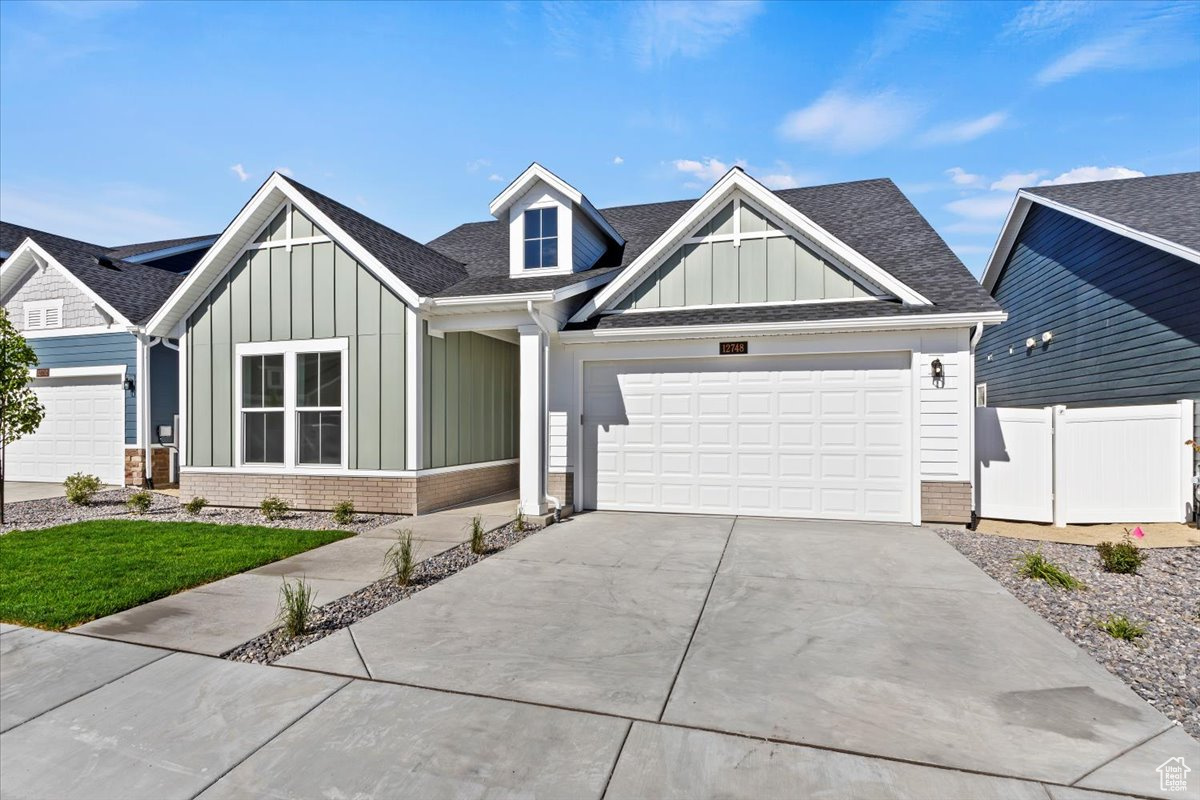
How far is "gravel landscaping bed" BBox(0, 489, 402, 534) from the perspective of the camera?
8.91m

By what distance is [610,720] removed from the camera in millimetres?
3229

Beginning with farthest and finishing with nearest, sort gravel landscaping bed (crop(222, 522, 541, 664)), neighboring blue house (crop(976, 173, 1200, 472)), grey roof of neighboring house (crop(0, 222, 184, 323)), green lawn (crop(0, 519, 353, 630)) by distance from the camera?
grey roof of neighboring house (crop(0, 222, 184, 323)) → neighboring blue house (crop(976, 173, 1200, 472)) → green lawn (crop(0, 519, 353, 630)) → gravel landscaping bed (crop(222, 522, 541, 664))

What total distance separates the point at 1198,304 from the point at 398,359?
1218cm

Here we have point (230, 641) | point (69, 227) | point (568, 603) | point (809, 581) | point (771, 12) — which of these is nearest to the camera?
point (230, 641)

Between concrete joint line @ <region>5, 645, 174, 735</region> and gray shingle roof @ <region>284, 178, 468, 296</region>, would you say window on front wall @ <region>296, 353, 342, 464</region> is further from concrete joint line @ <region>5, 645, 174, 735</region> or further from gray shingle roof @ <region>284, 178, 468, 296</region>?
concrete joint line @ <region>5, 645, 174, 735</region>

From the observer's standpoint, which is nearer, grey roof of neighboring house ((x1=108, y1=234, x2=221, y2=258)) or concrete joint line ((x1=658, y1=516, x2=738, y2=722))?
concrete joint line ((x1=658, y1=516, x2=738, y2=722))

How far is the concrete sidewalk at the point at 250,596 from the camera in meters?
4.48

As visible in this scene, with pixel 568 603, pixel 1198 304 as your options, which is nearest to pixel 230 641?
pixel 568 603

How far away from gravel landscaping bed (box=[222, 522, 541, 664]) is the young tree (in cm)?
739

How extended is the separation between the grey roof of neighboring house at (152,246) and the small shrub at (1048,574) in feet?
78.4

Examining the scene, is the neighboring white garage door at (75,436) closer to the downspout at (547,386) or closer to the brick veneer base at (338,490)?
the brick veneer base at (338,490)

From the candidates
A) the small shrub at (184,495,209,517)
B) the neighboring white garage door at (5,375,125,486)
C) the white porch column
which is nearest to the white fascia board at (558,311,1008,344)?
the white porch column

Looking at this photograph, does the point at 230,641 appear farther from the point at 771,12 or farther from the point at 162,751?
the point at 771,12

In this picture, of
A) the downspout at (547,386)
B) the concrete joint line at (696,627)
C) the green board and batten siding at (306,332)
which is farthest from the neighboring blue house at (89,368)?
the concrete joint line at (696,627)
